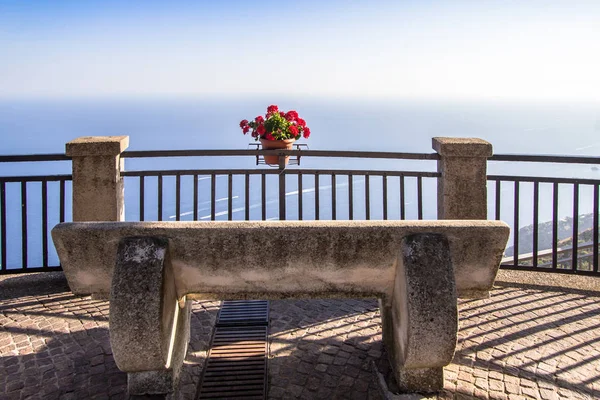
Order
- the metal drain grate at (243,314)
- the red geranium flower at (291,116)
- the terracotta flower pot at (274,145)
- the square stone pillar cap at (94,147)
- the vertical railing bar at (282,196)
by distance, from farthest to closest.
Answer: the red geranium flower at (291,116) < the terracotta flower pot at (274,145) < the vertical railing bar at (282,196) < the square stone pillar cap at (94,147) < the metal drain grate at (243,314)

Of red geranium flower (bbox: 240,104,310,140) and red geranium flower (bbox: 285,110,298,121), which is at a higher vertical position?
red geranium flower (bbox: 285,110,298,121)

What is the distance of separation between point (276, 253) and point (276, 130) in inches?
135

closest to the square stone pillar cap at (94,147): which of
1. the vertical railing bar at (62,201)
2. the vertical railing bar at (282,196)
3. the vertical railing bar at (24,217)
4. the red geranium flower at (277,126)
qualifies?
the vertical railing bar at (62,201)

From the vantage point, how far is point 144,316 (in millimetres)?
2988

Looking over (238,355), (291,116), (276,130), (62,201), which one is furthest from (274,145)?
Result: (238,355)

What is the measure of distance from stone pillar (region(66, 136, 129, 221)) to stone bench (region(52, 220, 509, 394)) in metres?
2.13

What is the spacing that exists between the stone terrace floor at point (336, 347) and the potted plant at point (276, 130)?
6.95 ft

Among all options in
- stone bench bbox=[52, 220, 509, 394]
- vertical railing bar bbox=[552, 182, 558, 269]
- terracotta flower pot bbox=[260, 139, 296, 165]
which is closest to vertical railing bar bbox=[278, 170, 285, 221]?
terracotta flower pot bbox=[260, 139, 296, 165]

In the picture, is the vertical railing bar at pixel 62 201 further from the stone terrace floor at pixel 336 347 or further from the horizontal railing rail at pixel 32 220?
the stone terrace floor at pixel 336 347

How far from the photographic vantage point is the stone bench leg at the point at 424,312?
3064 mm

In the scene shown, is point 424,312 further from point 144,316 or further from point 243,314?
point 243,314

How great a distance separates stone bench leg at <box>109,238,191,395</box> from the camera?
9.81ft

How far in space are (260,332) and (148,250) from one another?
1564 millimetres

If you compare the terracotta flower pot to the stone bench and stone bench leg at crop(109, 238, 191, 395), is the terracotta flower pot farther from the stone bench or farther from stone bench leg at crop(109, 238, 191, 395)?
stone bench leg at crop(109, 238, 191, 395)
